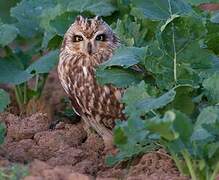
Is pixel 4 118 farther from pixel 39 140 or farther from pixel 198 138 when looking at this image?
pixel 198 138

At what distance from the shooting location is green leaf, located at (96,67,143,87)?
20.7ft

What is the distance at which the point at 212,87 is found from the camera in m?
6.03

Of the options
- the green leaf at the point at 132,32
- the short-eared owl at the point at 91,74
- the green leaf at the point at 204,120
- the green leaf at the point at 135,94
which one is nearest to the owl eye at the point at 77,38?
the short-eared owl at the point at 91,74

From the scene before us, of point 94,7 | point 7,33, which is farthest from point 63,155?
point 94,7

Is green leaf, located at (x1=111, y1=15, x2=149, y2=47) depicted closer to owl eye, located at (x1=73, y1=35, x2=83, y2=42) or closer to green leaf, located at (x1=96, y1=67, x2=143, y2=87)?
owl eye, located at (x1=73, y1=35, x2=83, y2=42)

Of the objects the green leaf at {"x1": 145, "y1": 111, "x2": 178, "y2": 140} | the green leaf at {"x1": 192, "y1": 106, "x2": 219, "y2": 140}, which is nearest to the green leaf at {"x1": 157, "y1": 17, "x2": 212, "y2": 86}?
the green leaf at {"x1": 192, "y1": 106, "x2": 219, "y2": 140}

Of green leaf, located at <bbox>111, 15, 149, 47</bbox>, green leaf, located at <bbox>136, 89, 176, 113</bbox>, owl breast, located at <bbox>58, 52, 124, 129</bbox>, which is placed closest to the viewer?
green leaf, located at <bbox>136, 89, 176, 113</bbox>

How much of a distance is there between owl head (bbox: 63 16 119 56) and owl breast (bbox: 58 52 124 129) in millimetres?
73

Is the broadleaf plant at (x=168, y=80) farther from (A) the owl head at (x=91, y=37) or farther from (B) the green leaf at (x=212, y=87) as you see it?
(A) the owl head at (x=91, y=37)

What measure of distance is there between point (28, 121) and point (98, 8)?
146 centimetres

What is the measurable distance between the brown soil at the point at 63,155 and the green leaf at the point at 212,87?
48 centimetres

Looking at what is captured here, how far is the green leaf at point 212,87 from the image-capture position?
6.01m

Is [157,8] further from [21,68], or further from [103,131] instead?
[21,68]

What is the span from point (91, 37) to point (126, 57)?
0.69 m
